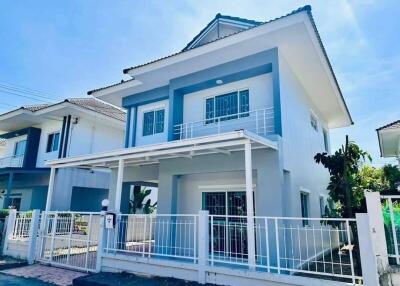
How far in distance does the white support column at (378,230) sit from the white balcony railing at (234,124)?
4288 millimetres

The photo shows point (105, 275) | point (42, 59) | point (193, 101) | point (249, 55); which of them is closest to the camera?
point (105, 275)

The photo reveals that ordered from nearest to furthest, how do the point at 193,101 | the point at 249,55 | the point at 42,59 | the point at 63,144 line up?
the point at 249,55
the point at 193,101
the point at 42,59
the point at 63,144

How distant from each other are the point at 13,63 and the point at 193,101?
11.3 meters

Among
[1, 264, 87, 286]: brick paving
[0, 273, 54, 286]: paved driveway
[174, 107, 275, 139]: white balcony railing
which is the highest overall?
[174, 107, 275, 139]: white balcony railing

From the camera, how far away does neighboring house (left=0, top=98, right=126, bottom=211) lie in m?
16.8

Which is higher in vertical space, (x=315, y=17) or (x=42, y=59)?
(x=42, y=59)

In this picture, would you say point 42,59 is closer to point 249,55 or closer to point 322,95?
point 249,55

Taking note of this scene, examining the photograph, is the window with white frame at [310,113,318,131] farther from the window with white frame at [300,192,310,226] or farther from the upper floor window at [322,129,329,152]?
the window with white frame at [300,192,310,226]

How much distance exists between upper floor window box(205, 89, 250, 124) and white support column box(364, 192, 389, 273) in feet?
17.9

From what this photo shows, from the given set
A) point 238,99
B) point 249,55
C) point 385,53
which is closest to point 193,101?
point 238,99

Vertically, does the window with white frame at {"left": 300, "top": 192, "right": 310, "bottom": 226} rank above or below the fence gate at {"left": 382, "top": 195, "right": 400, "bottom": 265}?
above

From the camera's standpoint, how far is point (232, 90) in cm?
1075

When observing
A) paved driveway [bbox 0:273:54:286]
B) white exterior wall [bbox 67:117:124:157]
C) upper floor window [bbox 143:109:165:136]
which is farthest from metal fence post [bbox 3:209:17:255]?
upper floor window [bbox 143:109:165:136]

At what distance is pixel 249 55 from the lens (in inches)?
394
